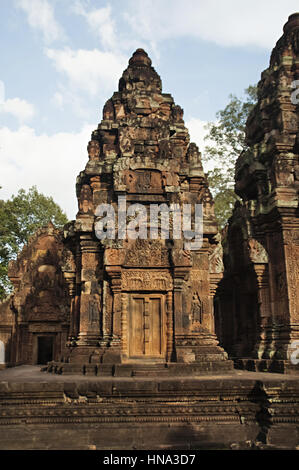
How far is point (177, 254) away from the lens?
26.3 ft

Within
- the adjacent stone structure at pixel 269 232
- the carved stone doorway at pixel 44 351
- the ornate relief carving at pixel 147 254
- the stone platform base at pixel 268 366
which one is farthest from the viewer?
the carved stone doorway at pixel 44 351

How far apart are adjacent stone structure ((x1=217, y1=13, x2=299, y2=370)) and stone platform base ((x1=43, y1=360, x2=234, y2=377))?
153 centimetres

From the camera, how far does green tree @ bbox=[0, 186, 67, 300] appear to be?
66.7ft

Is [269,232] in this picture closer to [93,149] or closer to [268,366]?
[268,366]

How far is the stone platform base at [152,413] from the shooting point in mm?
5535

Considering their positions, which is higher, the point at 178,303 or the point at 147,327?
the point at 178,303

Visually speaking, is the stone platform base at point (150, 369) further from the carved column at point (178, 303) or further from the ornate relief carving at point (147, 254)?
the ornate relief carving at point (147, 254)

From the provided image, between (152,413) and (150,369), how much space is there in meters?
1.55

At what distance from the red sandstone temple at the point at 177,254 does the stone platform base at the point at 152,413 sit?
1.33 m

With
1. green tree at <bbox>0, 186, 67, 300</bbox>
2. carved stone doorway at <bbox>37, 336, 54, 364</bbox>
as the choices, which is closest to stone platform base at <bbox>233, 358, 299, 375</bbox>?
carved stone doorway at <bbox>37, 336, 54, 364</bbox>

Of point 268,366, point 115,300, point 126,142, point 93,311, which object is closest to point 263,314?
point 268,366

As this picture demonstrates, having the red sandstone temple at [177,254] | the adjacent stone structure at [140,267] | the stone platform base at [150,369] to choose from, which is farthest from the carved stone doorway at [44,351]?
the stone platform base at [150,369]

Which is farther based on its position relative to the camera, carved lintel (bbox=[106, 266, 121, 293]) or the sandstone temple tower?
carved lintel (bbox=[106, 266, 121, 293])

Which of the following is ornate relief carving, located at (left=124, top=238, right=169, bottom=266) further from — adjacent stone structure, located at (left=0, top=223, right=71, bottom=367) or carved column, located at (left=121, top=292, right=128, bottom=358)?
adjacent stone structure, located at (left=0, top=223, right=71, bottom=367)
